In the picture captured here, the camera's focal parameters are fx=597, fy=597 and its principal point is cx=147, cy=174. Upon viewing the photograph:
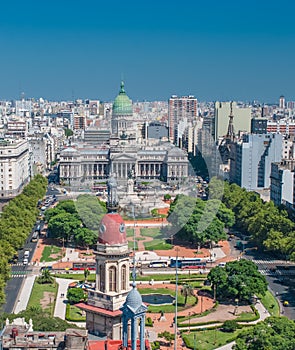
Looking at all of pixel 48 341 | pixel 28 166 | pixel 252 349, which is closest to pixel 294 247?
pixel 252 349

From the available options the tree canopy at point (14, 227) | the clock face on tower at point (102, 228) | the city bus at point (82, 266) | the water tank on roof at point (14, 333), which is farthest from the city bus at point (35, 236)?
the clock face on tower at point (102, 228)

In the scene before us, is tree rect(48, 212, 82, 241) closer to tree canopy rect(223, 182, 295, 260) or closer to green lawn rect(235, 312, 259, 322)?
tree canopy rect(223, 182, 295, 260)

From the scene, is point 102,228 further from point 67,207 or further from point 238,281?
point 67,207

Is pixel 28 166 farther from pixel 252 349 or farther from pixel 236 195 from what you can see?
pixel 252 349

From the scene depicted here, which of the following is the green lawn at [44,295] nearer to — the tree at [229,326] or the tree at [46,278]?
the tree at [46,278]

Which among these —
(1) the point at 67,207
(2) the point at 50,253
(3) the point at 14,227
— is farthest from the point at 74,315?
(1) the point at 67,207

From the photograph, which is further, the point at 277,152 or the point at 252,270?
the point at 277,152

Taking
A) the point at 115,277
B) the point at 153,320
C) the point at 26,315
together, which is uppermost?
the point at 115,277

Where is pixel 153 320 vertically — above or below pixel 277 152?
below
